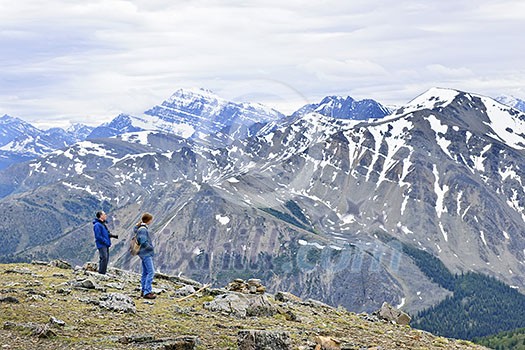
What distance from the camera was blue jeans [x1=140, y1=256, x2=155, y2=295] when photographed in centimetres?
3306

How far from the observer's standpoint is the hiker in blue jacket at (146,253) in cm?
3322

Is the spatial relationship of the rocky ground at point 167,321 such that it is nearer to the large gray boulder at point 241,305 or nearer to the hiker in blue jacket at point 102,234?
the large gray boulder at point 241,305

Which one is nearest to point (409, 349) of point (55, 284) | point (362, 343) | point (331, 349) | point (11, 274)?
point (362, 343)

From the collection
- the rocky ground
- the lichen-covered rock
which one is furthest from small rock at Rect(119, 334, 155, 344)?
the lichen-covered rock

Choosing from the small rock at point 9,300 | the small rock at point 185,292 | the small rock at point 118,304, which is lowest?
the small rock at point 185,292

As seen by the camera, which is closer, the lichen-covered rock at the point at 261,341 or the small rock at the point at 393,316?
the lichen-covered rock at the point at 261,341

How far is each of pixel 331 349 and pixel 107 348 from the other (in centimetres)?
814

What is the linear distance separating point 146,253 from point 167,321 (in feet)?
23.2

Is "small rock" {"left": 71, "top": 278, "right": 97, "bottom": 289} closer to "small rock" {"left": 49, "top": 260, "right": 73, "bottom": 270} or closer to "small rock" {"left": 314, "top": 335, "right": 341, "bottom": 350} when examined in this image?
"small rock" {"left": 49, "top": 260, "right": 73, "bottom": 270}

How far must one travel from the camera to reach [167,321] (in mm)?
27094

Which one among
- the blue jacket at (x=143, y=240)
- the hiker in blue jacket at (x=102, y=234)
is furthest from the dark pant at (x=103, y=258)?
the blue jacket at (x=143, y=240)

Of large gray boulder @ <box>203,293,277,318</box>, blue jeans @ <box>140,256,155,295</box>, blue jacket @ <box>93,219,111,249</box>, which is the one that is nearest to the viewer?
large gray boulder @ <box>203,293,277,318</box>

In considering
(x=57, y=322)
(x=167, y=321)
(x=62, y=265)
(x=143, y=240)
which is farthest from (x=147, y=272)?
(x=62, y=265)

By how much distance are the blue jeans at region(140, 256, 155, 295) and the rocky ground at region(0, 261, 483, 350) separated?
0.70 m
